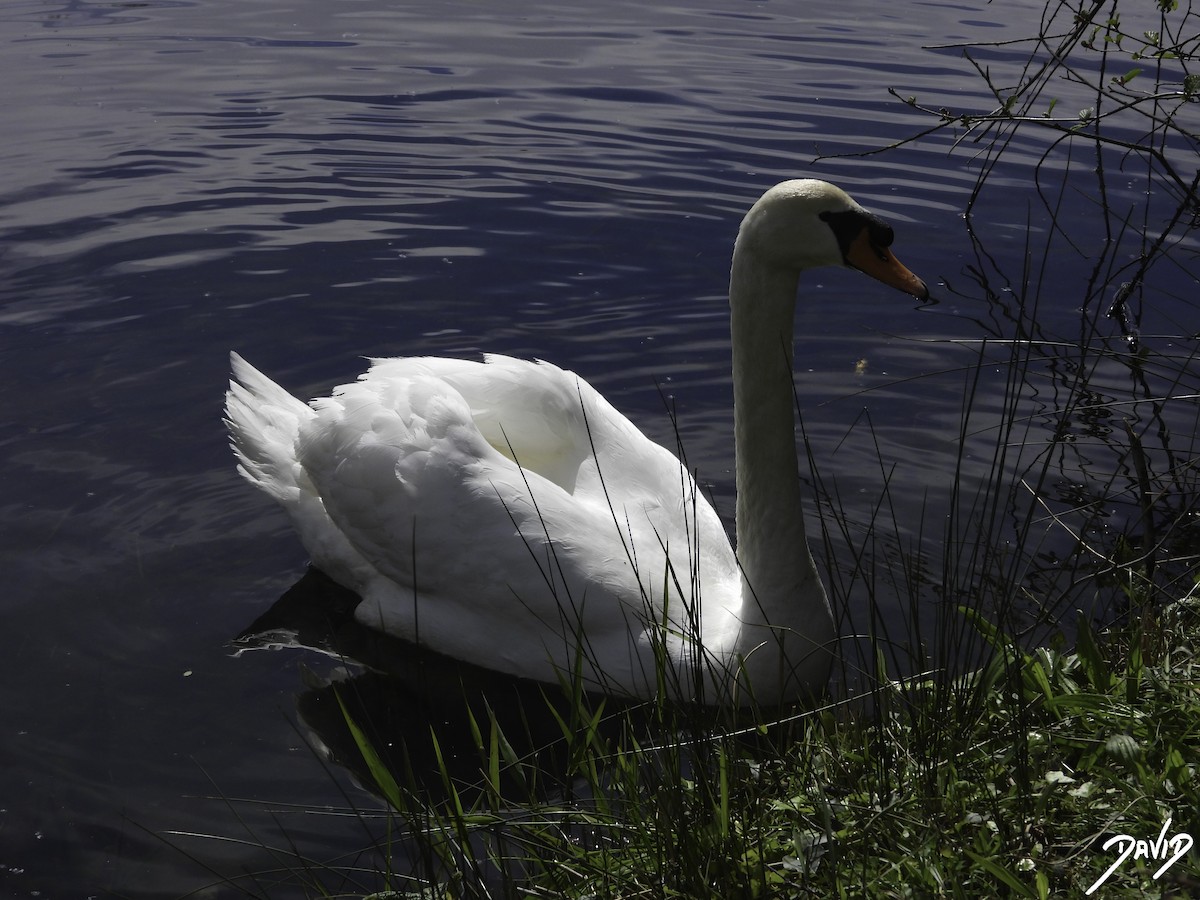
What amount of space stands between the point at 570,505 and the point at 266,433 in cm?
184

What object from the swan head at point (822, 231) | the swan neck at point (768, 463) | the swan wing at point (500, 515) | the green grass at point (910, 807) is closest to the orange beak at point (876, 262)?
the swan head at point (822, 231)

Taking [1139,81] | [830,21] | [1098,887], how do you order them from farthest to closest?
[830,21] < [1139,81] < [1098,887]

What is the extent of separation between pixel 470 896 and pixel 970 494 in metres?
4.08

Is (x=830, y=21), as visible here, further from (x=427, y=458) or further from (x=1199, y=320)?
(x=427, y=458)

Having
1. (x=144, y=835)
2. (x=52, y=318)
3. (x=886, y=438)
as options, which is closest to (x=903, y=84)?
(x=886, y=438)

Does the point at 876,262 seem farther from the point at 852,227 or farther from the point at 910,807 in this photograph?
the point at 910,807

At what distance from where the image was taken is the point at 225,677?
495 centimetres

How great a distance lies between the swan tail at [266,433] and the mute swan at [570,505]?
0.01 meters

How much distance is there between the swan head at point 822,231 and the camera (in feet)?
14.0

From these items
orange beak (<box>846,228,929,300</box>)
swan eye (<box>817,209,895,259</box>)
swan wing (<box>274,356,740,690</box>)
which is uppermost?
swan eye (<box>817,209,895,259</box>)

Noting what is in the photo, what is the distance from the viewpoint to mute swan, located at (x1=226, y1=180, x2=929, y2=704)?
437 cm

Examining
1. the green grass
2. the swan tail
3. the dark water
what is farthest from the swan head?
the swan tail

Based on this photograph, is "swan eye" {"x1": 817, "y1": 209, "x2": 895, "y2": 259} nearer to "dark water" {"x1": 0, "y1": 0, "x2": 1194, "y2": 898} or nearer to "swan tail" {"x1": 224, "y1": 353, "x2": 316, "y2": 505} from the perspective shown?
"dark water" {"x1": 0, "y1": 0, "x2": 1194, "y2": 898}

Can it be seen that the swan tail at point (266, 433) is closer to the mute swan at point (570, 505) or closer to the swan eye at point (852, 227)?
the mute swan at point (570, 505)
